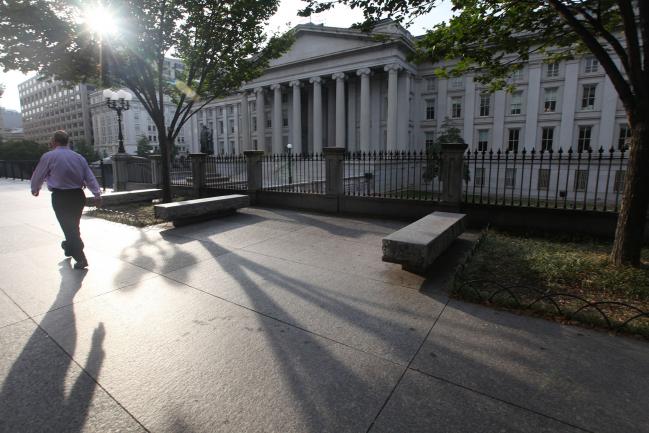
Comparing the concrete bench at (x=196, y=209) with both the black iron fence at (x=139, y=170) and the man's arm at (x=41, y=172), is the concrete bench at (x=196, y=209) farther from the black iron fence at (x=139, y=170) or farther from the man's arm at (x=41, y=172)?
the black iron fence at (x=139, y=170)

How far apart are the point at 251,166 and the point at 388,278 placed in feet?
28.8

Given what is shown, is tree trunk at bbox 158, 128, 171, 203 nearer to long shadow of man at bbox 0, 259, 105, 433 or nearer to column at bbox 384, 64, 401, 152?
long shadow of man at bbox 0, 259, 105, 433

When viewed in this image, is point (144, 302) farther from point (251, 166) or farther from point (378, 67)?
point (378, 67)

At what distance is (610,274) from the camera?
5.18 meters

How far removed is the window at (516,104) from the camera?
38156 mm

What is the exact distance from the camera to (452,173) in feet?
29.7

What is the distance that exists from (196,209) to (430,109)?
134ft

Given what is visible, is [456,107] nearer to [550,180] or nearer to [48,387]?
[550,180]

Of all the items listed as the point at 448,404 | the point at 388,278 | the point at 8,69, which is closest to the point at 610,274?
the point at 388,278

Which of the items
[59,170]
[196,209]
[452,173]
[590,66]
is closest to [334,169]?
[452,173]

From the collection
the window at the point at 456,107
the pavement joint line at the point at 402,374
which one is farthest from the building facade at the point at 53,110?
the pavement joint line at the point at 402,374

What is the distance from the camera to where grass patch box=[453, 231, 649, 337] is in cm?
401

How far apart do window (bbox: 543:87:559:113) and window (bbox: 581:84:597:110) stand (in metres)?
2.40

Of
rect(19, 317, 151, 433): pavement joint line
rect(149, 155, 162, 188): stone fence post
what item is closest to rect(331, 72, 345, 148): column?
rect(149, 155, 162, 188): stone fence post
